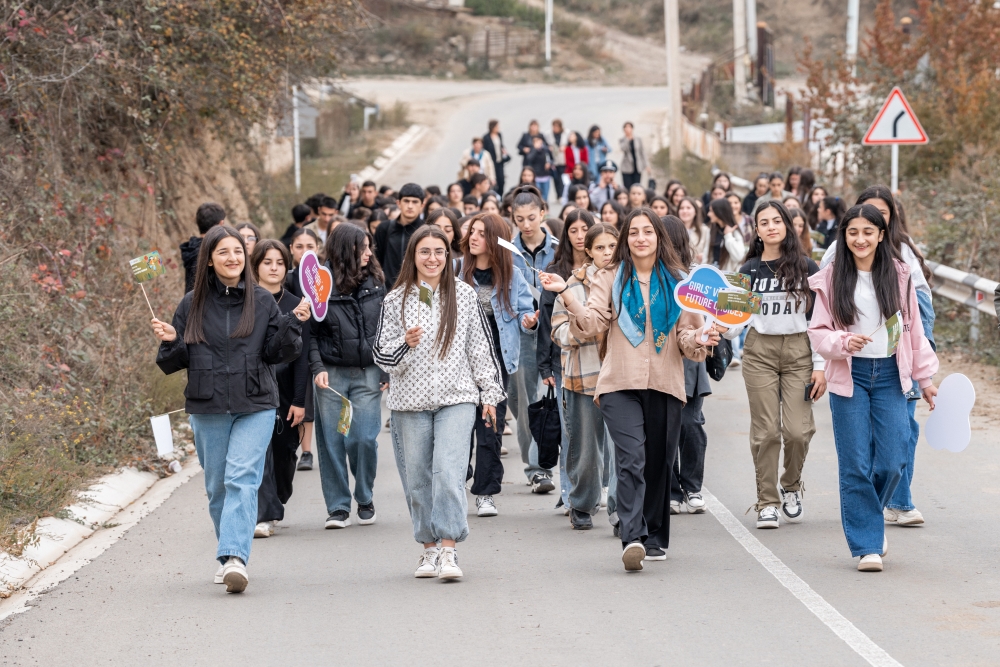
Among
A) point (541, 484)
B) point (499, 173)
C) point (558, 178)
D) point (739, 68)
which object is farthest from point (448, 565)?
point (739, 68)

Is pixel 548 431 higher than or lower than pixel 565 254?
lower

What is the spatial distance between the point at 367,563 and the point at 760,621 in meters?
2.51

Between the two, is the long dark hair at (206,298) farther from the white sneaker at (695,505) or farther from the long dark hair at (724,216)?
the long dark hair at (724,216)

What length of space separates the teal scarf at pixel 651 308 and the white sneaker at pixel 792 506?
183 centimetres

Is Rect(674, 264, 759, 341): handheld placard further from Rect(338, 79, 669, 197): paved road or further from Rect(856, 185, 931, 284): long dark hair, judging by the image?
Rect(338, 79, 669, 197): paved road

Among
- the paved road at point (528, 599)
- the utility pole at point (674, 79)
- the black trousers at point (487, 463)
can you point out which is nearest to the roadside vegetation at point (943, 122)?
the utility pole at point (674, 79)

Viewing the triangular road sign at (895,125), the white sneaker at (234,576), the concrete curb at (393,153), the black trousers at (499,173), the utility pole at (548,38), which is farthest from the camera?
the utility pole at (548,38)

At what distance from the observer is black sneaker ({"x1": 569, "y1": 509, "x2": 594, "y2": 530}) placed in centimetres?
835

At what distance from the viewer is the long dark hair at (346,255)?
853 centimetres

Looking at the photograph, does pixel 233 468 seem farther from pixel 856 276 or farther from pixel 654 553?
pixel 856 276

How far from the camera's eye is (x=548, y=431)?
881 cm

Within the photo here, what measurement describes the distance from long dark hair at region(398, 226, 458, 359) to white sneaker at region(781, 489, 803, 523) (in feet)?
8.57

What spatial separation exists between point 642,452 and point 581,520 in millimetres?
1350

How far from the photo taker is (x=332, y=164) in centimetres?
3512
